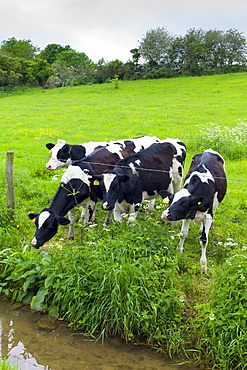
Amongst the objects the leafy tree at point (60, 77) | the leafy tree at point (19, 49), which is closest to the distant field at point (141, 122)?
the leafy tree at point (60, 77)

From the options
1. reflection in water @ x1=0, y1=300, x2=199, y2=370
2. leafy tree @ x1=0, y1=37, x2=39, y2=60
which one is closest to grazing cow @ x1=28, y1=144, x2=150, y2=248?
reflection in water @ x1=0, y1=300, x2=199, y2=370

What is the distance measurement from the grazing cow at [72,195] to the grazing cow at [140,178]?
17.0 inches

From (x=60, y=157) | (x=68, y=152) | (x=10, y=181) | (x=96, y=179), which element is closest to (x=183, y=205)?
(x=96, y=179)

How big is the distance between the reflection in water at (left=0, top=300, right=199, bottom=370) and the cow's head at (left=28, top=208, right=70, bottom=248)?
5.03ft

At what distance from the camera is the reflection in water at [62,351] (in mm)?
4883

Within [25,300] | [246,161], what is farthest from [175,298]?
[246,161]

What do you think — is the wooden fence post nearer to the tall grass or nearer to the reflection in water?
the reflection in water

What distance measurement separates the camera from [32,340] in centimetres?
536

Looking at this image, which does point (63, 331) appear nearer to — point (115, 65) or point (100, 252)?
point (100, 252)

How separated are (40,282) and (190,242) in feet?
10.9

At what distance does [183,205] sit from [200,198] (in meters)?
0.32

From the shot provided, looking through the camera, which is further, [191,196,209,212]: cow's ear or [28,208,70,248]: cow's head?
[28,208,70,248]: cow's head

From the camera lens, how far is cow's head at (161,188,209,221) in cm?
650

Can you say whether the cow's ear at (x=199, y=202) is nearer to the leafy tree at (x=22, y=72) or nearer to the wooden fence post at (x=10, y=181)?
the wooden fence post at (x=10, y=181)
